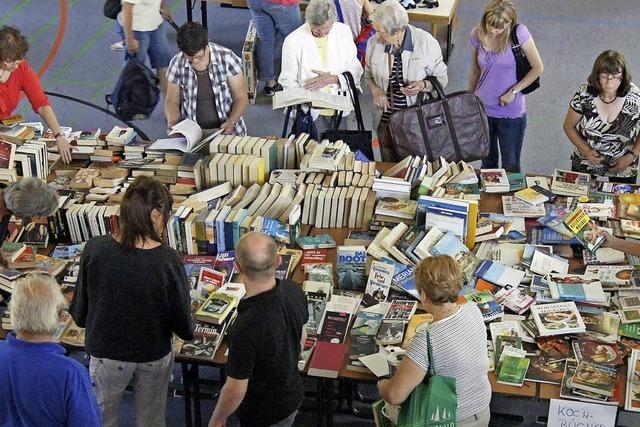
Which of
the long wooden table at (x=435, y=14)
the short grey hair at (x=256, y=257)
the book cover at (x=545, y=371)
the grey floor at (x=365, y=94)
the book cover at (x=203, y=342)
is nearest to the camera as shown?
the short grey hair at (x=256, y=257)

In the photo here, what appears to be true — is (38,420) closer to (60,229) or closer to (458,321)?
(458,321)

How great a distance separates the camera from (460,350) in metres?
3.80

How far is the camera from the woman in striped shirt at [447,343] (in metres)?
3.80

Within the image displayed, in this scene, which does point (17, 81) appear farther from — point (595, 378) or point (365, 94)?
point (595, 378)

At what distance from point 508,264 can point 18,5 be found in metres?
7.94

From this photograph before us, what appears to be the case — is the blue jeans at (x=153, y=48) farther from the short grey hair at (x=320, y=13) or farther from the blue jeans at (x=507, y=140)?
the blue jeans at (x=507, y=140)

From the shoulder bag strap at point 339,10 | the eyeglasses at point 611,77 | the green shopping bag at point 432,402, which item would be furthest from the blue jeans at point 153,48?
the green shopping bag at point 432,402

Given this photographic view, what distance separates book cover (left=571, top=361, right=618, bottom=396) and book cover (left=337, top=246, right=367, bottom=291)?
1.29m

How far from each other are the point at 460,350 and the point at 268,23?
5.39 metres

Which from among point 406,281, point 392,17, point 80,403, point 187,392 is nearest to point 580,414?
point 406,281

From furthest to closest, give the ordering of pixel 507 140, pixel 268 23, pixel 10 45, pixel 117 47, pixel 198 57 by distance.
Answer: pixel 117 47, pixel 268 23, pixel 507 140, pixel 198 57, pixel 10 45

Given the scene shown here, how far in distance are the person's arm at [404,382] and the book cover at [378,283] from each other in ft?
3.32

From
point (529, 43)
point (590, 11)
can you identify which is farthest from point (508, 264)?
point (590, 11)

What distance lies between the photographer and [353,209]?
5.53m
